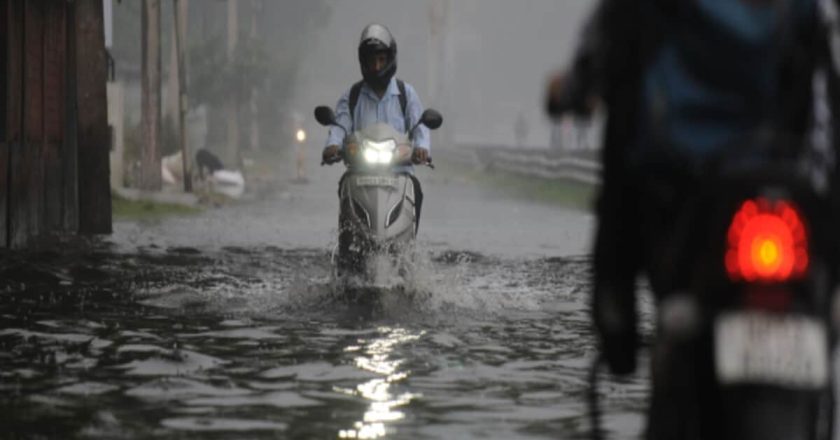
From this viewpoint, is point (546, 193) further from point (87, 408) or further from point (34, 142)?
point (87, 408)

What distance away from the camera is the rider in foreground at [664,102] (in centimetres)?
406

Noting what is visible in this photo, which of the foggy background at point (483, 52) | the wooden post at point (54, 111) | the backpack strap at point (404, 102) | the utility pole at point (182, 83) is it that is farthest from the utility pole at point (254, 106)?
the foggy background at point (483, 52)

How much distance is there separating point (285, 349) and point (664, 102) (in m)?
6.47

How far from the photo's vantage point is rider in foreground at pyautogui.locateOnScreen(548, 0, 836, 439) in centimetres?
406

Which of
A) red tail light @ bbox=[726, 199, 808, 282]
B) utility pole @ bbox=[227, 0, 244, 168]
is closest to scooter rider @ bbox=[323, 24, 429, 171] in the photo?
red tail light @ bbox=[726, 199, 808, 282]

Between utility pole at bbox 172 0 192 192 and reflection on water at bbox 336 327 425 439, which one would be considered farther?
utility pole at bbox 172 0 192 192

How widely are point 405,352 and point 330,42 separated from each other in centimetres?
12016

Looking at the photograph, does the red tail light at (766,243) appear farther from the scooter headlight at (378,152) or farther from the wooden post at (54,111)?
the wooden post at (54,111)

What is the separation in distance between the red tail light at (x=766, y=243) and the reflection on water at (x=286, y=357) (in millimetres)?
3692

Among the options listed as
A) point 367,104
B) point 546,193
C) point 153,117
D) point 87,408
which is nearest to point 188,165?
point 153,117

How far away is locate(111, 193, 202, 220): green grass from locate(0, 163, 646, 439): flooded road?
774 centimetres

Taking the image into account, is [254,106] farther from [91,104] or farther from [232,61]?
[91,104]

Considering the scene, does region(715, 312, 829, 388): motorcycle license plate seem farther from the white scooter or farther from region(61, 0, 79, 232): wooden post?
region(61, 0, 79, 232): wooden post

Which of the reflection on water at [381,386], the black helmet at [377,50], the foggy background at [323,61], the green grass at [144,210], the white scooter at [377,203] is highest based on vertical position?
the foggy background at [323,61]
